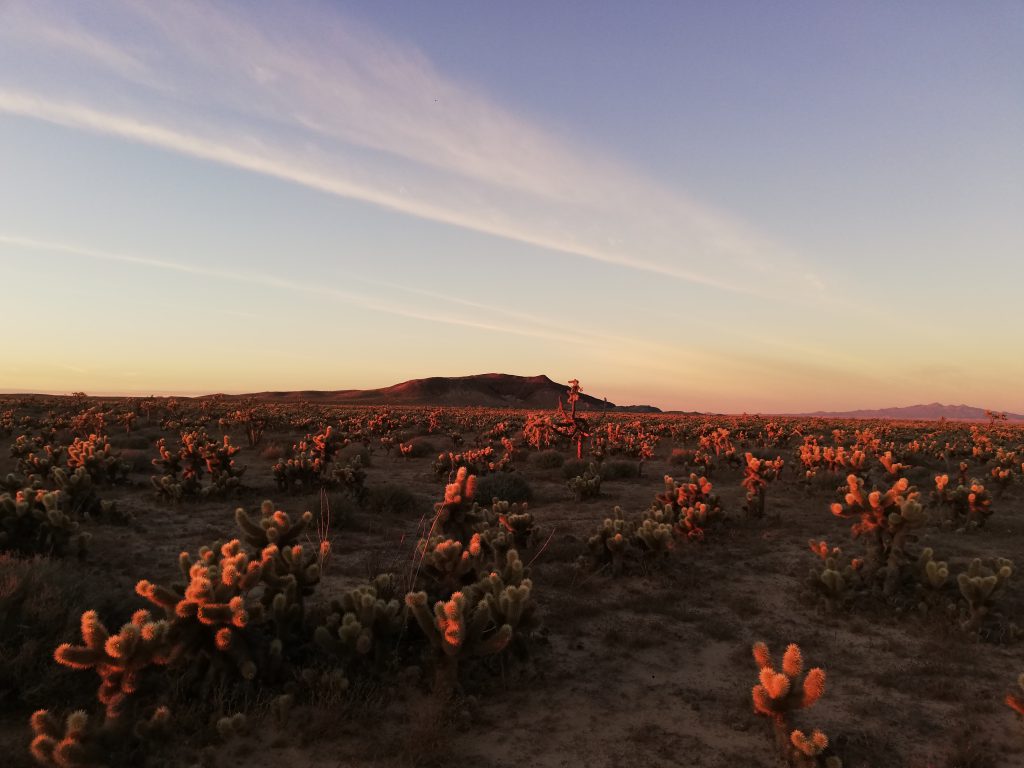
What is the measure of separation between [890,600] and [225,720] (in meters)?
Answer: 6.94

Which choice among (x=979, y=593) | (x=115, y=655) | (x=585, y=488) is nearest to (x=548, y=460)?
(x=585, y=488)

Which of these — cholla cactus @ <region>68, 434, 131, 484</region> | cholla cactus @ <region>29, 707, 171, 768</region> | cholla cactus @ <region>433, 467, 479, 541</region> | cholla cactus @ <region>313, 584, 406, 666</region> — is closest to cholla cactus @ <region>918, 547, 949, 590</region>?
cholla cactus @ <region>433, 467, 479, 541</region>

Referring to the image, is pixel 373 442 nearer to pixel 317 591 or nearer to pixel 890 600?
pixel 317 591

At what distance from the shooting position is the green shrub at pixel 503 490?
43.2ft

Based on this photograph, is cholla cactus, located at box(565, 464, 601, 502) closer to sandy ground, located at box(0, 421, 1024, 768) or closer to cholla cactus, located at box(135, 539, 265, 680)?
sandy ground, located at box(0, 421, 1024, 768)

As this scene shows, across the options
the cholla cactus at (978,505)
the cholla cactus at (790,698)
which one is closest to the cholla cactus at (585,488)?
the cholla cactus at (978,505)

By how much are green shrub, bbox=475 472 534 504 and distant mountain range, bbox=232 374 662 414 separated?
3345 inches

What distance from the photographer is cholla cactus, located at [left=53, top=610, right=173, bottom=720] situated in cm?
400

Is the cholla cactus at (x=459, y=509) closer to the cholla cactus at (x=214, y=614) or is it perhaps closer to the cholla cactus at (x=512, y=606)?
the cholla cactus at (x=512, y=606)

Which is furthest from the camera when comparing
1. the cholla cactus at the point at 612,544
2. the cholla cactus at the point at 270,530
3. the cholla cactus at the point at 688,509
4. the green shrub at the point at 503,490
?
the green shrub at the point at 503,490

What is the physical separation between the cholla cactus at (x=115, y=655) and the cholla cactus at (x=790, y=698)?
426cm

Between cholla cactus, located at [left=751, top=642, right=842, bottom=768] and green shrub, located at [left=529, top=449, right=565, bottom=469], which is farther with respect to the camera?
green shrub, located at [left=529, top=449, right=565, bottom=469]

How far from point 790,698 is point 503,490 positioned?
952 centimetres

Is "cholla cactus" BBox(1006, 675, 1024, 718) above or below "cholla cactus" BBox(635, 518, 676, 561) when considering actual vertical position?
below
